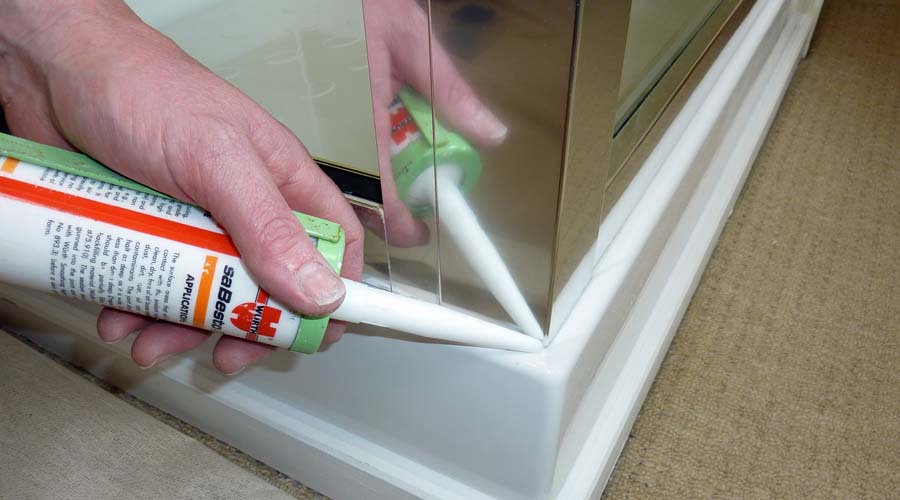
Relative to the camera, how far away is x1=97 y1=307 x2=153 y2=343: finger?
487mm

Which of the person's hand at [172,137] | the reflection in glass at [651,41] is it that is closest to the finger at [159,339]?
the person's hand at [172,137]

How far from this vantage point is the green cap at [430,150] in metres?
0.38

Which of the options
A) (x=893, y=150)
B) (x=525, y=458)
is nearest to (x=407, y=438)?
(x=525, y=458)

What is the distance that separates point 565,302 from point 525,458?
0.11 meters

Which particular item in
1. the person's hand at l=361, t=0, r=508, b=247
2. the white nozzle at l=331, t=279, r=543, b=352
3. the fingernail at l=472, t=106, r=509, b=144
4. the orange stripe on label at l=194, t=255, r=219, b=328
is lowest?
the white nozzle at l=331, t=279, r=543, b=352

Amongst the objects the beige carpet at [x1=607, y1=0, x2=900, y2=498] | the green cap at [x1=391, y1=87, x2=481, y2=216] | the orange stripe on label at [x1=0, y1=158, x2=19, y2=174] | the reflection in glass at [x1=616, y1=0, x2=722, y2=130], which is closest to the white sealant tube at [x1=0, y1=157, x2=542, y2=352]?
the orange stripe on label at [x1=0, y1=158, x2=19, y2=174]

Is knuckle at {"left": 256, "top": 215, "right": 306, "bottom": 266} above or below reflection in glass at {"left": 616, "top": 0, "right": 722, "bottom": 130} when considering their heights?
below

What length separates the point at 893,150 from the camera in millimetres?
1011

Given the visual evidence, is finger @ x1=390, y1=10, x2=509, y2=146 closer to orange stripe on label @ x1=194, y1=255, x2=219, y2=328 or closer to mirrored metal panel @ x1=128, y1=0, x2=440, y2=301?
mirrored metal panel @ x1=128, y1=0, x2=440, y2=301

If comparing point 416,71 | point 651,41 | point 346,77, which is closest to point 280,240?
point 416,71

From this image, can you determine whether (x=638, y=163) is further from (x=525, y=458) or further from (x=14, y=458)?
(x=14, y=458)

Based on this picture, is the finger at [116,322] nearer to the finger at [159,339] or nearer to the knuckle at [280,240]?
the finger at [159,339]

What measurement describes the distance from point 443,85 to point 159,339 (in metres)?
0.27

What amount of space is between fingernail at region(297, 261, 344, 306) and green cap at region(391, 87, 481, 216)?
0.27 ft
